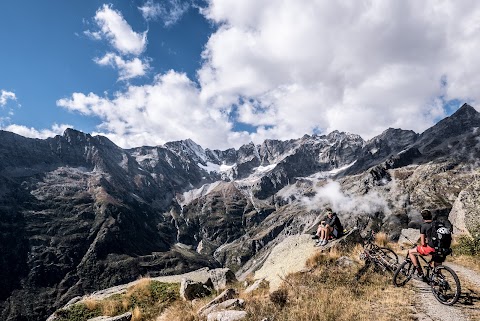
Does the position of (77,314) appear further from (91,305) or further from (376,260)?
(376,260)

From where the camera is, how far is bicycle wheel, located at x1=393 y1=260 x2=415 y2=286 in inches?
693

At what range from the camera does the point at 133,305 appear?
63.9 ft

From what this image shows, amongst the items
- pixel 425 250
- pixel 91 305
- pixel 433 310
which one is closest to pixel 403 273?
pixel 425 250

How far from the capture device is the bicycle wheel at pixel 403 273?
17594mm

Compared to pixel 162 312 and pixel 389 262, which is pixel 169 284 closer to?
pixel 162 312

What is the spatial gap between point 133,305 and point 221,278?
5908 mm

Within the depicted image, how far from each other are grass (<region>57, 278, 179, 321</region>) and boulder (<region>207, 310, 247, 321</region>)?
5065 mm

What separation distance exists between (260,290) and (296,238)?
421 inches

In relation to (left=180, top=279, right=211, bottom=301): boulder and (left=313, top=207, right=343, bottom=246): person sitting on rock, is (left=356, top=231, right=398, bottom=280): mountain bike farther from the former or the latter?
(left=180, top=279, right=211, bottom=301): boulder

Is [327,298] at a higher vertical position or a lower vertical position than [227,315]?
lower

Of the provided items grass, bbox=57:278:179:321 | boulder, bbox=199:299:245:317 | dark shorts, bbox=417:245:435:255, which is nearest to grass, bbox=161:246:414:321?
boulder, bbox=199:299:245:317

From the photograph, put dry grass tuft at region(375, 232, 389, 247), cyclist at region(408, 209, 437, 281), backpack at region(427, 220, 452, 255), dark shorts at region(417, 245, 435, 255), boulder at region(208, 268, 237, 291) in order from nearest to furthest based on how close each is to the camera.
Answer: backpack at region(427, 220, 452, 255)
dark shorts at region(417, 245, 435, 255)
cyclist at region(408, 209, 437, 281)
boulder at region(208, 268, 237, 291)
dry grass tuft at region(375, 232, 389, 247)

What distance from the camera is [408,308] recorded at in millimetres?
14305

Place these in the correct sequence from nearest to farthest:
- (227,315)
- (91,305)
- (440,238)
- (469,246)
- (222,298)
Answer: (227,315) → (440,238) → (222,298) → (91,305) → (469,246)
